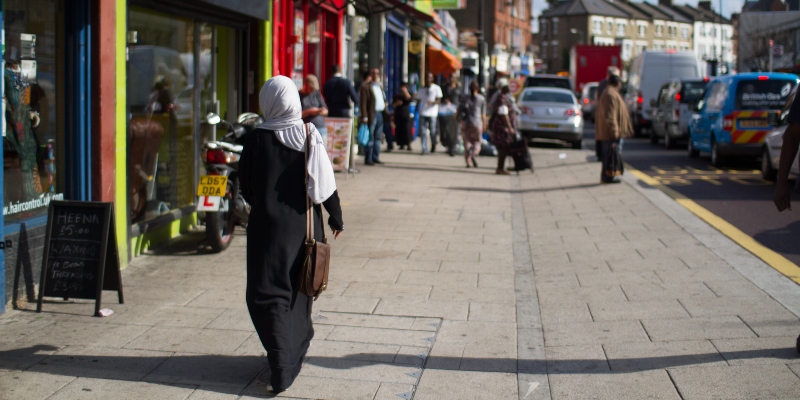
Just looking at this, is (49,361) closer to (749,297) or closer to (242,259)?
(242,259)

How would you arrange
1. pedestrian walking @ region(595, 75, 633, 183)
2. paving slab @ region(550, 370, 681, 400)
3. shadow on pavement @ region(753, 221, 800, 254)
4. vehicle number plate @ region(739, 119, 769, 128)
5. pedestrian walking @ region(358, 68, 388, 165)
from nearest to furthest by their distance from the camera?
1. paving slab @ region(550, 370, 681, 400)
2. shadow on pavement @ region(753, 221, 800, 254)
3. pedestrian walking @ region(595, 75, 633, 183)
4. vehicle number plate @ region(739, 119, 769, 128)
5. pedestrian walking @ region(358, 68, 388, 165)

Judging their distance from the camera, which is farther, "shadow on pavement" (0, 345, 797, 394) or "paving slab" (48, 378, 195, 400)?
"shadow on pavement" (0, 345, 797, 394)

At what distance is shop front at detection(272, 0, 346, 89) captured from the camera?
13031 mm

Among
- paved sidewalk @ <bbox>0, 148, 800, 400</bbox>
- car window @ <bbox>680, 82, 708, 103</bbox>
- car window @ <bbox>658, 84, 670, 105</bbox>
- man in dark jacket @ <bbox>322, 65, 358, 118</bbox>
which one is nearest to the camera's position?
paved sidewalk @ <bbox>0, 148, 800, 400</bbox>

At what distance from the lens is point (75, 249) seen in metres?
6.40

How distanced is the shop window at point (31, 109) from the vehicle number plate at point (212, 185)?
58.3 inches

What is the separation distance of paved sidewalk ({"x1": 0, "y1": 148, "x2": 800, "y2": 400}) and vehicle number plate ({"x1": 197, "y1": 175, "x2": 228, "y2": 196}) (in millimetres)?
594

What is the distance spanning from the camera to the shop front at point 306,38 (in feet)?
42.8

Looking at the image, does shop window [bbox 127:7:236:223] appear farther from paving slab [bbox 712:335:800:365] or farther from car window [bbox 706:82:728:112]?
car window [bbox 706:82:728:112]

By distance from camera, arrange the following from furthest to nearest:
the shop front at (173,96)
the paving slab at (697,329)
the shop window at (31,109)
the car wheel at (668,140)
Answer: the car wheel at (668,140) < the shop front at (173,96) < the shop window at (31,109) < the paving slab at (697,329)

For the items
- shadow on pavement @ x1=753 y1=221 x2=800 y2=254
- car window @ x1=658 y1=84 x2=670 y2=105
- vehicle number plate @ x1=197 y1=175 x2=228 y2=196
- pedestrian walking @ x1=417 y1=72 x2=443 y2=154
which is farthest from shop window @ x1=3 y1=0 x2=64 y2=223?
car window @ x1=658 y1=84 x2=670 y2=105

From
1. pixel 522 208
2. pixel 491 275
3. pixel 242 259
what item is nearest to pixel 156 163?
pixel 242 259

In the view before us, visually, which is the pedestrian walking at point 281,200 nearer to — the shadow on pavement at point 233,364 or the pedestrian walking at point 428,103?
the shadow on pavement at point 233,364

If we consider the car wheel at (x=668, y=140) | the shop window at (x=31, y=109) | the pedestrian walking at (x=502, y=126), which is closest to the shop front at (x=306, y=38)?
the pedestrian walking at (x=502, y=126)
